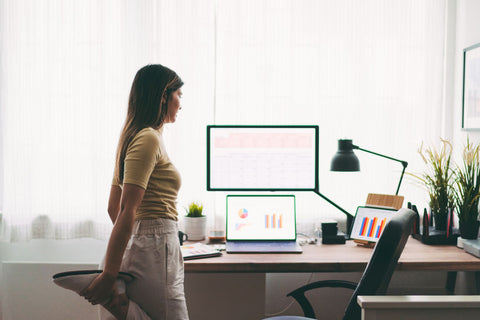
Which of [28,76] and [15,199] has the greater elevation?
[28,76]

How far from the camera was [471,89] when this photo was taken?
238cm

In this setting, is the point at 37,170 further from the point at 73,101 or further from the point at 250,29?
the point at 250,29

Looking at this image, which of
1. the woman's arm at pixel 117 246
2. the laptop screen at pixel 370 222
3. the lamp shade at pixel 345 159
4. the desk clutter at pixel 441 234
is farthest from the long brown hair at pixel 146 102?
the desk clutter at pixel 441 234

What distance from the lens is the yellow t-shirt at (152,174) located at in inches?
57.9

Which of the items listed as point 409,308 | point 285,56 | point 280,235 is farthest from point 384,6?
point 409,308

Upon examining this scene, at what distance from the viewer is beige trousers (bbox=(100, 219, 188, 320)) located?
154cm

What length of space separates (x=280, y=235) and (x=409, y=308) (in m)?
1.09

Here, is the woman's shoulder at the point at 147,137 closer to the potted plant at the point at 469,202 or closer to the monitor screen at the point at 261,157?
the monitor screen at the point at 261,157

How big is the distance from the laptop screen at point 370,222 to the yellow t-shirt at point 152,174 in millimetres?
1036

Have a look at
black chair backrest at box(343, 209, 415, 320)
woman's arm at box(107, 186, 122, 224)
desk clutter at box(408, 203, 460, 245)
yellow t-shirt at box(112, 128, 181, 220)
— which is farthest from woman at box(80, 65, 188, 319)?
desk clutter at box(408, 203, 460, 245)

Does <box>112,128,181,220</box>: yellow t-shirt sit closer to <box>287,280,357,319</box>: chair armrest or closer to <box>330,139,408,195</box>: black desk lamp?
<box>287,280,357,319</box>: chair armrest

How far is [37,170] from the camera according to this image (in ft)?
8.46

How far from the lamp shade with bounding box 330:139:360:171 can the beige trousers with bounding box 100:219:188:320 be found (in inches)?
42.0

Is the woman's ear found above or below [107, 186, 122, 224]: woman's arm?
above
